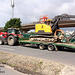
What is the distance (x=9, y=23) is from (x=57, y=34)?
18725mm

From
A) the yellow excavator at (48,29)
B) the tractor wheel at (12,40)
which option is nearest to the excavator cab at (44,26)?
the yellow excavator at (48,29)

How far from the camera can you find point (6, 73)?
13.5ft

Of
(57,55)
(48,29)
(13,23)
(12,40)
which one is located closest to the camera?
(57,55)

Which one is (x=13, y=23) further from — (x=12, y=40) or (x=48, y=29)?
(x=48, y=29)

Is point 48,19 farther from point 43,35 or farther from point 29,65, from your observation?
point 29,65

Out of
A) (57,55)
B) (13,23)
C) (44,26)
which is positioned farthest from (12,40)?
(13,23)

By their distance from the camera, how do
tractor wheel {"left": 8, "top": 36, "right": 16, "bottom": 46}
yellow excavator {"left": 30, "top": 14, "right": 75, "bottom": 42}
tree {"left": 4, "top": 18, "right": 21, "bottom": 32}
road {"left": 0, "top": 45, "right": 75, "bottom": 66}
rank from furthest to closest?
tree {"left": 4, "top": 18, "right": 21, "bottom": 32}, tractor wheel {"left": 8, "top": 36, "right": 16, "bottom": 46}, yellow excavator {"left": 30, "top": 14, "right": 75, "bottom": 42}, road {"left": 0, "top": 45, "right": 75, "bottom": 66}

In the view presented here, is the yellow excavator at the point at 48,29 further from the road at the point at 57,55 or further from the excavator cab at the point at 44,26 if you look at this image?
the road at the point at 57,55

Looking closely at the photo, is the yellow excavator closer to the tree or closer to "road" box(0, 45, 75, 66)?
"road" box(0, 45, 75, 66)

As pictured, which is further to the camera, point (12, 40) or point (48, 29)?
point (12, 40)

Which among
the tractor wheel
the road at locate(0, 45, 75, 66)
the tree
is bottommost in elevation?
the road at locate(0, 45, 75, 66)

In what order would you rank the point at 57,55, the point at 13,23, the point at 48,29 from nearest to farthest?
the point at 57,55, the point at 48,29, the point at 13,23

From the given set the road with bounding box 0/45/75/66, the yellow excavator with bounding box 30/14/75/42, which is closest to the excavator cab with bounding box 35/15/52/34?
the yellow excavator with bounding box 30/14/75/42

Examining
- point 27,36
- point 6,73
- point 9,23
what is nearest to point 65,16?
point 27,36
